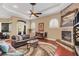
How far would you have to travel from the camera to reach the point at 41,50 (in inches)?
89.8

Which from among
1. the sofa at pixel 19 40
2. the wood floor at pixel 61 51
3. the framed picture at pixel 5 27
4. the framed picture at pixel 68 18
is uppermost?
the framed picture at pixel 68 18

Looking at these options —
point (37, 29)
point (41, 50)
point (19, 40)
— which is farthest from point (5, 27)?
point (41, 50)

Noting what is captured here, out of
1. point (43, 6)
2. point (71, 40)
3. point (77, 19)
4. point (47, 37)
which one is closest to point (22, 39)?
point (47, 37)

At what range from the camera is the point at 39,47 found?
2285mm

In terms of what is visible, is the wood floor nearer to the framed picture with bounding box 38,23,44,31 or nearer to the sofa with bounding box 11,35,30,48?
the framed picture with bounding box 38,23,44,31

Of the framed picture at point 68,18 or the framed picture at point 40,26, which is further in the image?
the framed picture at point 40,26

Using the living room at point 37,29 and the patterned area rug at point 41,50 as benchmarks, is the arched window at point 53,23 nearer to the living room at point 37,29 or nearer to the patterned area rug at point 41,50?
the living room at point 37,29

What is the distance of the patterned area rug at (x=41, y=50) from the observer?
2268 millimetres

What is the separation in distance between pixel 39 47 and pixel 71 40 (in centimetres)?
55

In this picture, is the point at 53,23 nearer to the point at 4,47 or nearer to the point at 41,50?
the point at 41,50

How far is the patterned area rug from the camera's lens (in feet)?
7.44

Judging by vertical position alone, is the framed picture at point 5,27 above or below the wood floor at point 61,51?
above

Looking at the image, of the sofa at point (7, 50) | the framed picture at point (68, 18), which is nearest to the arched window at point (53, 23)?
the framed picture at point (68, 18)

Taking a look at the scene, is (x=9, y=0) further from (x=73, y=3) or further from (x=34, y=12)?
(x=73, y=3)
